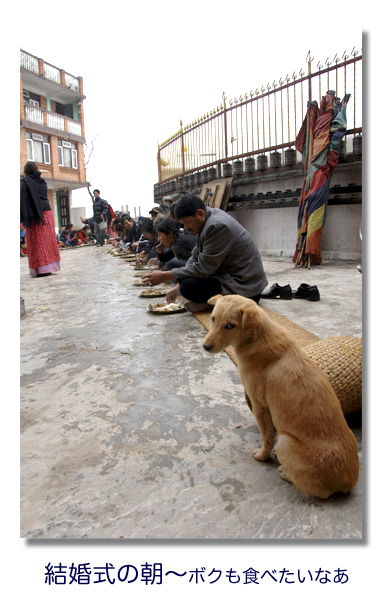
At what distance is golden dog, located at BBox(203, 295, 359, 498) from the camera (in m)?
1.28

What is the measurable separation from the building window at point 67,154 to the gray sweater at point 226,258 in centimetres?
2195

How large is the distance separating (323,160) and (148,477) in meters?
6.45

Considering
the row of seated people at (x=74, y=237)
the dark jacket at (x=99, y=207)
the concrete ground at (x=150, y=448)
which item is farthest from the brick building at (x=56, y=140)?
the concrete ground at (x=150, y=448)

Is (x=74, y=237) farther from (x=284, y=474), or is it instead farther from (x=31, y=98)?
(x=284, y=474)

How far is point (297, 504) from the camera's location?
51.3 inches

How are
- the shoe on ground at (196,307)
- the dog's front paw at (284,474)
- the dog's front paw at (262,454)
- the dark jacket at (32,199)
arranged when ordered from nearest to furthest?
1. the dog's front paw at (284,474)
2. the dog's front paw at (262,454)
3. the shoe on ground at (196,307)
4. the dark jacket at (32,199)

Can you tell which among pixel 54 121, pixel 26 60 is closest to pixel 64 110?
pixel 54 121

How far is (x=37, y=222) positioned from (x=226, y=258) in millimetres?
4947

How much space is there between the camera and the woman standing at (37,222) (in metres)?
7.03

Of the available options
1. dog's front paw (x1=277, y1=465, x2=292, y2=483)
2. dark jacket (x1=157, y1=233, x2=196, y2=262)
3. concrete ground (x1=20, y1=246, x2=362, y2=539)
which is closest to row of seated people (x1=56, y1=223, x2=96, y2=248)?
dark jacket (x1=157, y1=233, x2=196, y2=262)

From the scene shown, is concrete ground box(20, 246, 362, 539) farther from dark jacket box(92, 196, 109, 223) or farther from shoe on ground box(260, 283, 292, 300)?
dark jacket box(92, 196, 109, 223)

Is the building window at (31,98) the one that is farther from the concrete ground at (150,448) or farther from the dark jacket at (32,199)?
the concrete ground at (150,448)
